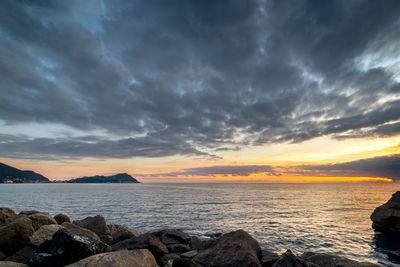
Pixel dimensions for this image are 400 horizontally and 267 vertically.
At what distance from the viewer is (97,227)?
16.4 meters

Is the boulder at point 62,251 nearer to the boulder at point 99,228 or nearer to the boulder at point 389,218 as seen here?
the boulder at point 99,228

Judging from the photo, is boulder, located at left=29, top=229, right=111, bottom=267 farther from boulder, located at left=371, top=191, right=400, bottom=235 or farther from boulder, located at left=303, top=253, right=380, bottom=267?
boulder, located at left=371, top=191, right=400, bottom=235

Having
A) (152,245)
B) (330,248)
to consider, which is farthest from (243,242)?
(330,248)

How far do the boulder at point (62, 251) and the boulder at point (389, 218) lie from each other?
33.7 m

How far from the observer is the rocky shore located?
312 inches

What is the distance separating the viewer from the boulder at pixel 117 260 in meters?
7.11

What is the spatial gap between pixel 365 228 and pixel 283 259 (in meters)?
29.4

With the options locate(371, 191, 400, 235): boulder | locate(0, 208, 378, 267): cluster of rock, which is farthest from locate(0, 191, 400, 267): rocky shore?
locate(371, 191, 400, 235): boulder

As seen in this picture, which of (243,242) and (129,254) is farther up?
(129,254)

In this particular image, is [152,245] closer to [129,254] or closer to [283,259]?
[129,254]

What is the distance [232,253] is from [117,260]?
6048mm

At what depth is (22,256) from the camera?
9.69 metres

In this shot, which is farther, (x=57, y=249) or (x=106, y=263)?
(x=57, y=249)

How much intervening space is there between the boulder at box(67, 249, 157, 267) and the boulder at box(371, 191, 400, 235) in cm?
3155
